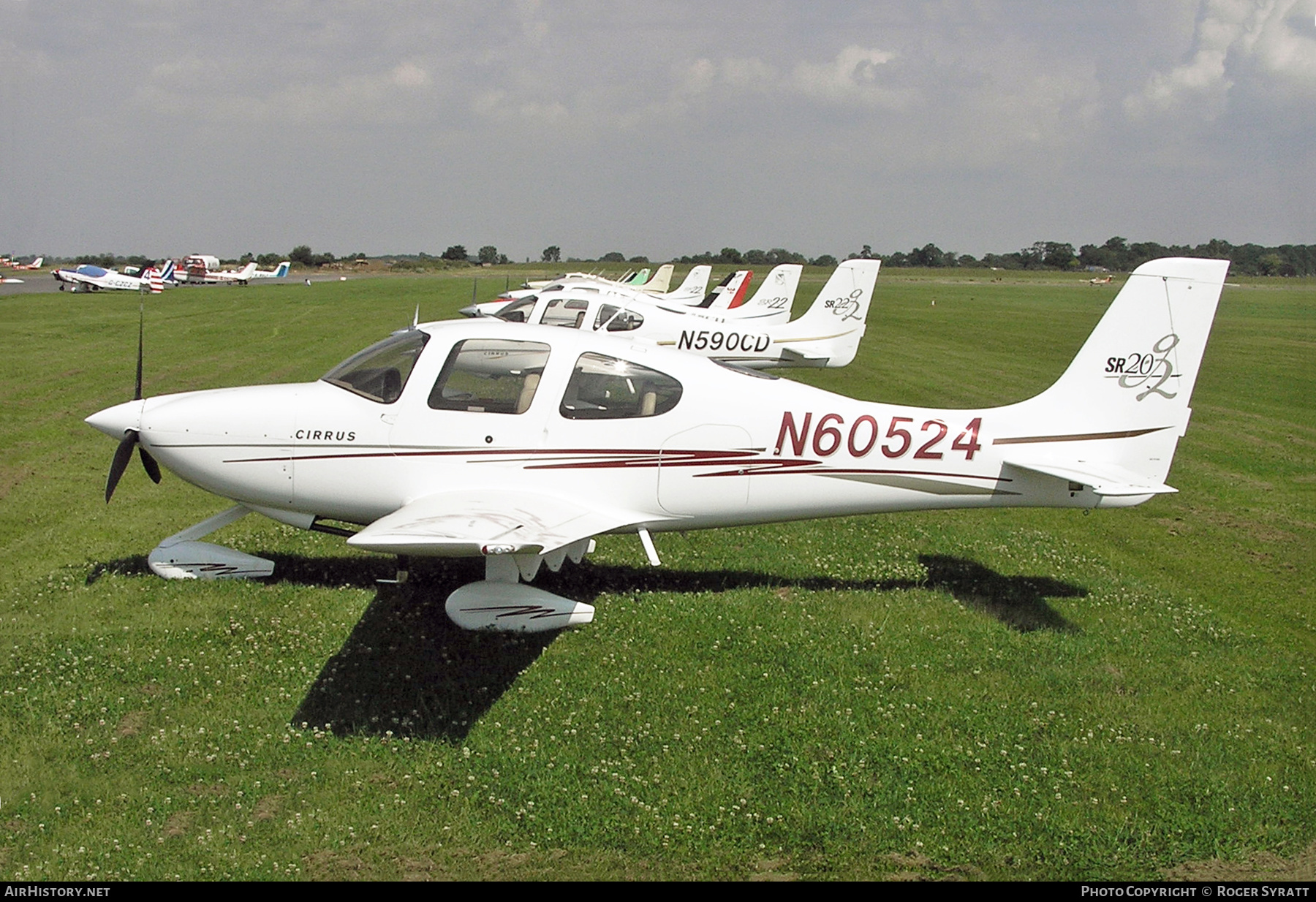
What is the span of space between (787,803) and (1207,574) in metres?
5.95

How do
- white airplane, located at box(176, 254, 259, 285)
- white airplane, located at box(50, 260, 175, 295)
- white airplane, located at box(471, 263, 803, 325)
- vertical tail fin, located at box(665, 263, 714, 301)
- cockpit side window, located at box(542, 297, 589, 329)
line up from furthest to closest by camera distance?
1. white airplane, located at box(176, 254, 259, 285)
2. white airplane, located at box(50, 260, 175, 295)
3. vertical tail fin, located at box(665, 263, 714, 301)
4. white airplane, located at box(471, 263, 803, 325)
5. cockpit side window, located at box(542, 297, 589, 329)

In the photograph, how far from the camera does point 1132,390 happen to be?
7355 mm

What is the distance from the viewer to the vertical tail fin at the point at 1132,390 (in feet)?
23.5

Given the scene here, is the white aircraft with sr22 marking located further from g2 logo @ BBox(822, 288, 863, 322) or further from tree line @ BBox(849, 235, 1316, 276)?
tree line @ BBox(849, 235, 1316, 276)

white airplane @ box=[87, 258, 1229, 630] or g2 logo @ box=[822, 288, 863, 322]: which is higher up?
g2 logo @ box=[822, 288, 863, 322]

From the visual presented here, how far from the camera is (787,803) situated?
4.98 meters

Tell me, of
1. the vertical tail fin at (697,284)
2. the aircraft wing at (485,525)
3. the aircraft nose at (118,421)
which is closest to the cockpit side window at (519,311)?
the aircraft nose at (118,421)

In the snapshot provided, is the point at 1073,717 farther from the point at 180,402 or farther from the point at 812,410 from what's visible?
the point at 180,402

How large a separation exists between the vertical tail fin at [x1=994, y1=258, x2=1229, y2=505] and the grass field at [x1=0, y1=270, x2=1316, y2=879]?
4.26 ft

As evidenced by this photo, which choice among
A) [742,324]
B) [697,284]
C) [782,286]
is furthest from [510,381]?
[697,284]

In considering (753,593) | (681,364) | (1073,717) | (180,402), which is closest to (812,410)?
(681,364)

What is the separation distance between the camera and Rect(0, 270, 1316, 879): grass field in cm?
463

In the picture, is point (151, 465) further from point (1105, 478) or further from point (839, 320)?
point (839, 320)

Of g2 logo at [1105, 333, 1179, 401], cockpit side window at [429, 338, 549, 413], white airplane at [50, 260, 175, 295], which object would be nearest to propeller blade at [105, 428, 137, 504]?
cockpit side window at [429, 338, 549, 413]
